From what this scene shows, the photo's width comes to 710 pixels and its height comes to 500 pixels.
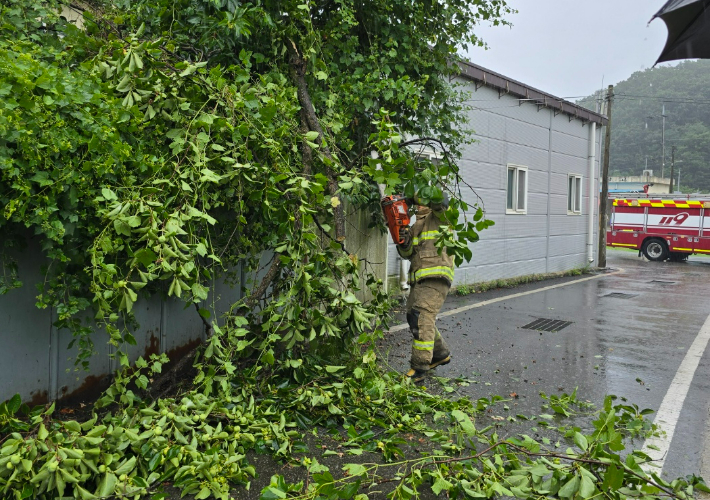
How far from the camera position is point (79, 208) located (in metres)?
3.41

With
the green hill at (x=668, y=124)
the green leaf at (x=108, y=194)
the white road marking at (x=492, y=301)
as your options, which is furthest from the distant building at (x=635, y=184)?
the green leaf at (x=108, y=194)

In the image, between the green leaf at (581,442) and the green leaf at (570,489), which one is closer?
the green leaf at (570,489)

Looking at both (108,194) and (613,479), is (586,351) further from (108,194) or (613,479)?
(108,194)

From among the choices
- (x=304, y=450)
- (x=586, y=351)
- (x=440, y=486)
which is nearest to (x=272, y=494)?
(x=304, y=450)

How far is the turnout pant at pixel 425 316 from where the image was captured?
5.38 metres

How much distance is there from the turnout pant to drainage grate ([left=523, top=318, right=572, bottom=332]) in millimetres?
3366

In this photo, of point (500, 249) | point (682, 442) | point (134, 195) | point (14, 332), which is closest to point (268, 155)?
point (134, 195)

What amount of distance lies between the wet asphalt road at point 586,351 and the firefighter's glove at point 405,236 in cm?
133

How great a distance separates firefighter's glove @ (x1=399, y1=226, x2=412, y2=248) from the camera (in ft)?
17.9

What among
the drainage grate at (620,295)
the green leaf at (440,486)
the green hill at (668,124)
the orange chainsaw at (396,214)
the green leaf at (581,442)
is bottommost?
the drainage grate at (620,295)

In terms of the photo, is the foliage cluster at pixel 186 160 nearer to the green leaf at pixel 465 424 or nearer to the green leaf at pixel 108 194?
the green leaf at pixel 108 194

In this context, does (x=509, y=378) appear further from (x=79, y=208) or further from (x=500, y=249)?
(x=500, y=249)

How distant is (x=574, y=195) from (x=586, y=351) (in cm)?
1172

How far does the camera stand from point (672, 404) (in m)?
5.19
